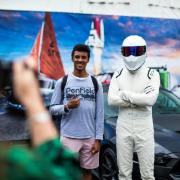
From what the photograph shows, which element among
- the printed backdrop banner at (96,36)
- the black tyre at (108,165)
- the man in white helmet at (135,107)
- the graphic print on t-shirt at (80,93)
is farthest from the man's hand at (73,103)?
the printed backdrop banner at (96,36)

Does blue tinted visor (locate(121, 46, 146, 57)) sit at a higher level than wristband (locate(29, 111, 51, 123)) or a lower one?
higher

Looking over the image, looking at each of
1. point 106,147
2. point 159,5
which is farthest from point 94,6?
point 106,147

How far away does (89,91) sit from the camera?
4.60 metres

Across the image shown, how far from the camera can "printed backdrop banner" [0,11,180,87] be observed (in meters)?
9.48

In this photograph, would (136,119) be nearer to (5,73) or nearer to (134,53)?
(134,53)

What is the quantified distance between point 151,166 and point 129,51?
120 cm

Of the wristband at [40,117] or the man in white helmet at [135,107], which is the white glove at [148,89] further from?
the wristband at [40,117]

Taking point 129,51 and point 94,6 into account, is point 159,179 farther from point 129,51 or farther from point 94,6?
point 94,6

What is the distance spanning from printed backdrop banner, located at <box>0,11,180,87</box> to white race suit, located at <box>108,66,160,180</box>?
477cm

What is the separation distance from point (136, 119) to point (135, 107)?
0.41 feet

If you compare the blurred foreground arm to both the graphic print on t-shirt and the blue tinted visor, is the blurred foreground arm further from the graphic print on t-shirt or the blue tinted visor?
the blue tinted visor

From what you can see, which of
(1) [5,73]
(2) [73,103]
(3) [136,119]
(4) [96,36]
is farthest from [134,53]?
(4) [96,36]

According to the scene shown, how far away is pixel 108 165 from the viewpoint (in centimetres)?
567

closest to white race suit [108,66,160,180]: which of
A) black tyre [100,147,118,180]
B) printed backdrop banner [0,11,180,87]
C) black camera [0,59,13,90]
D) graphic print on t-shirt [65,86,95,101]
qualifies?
graphic print on t-shirt [65,86,95,101]
